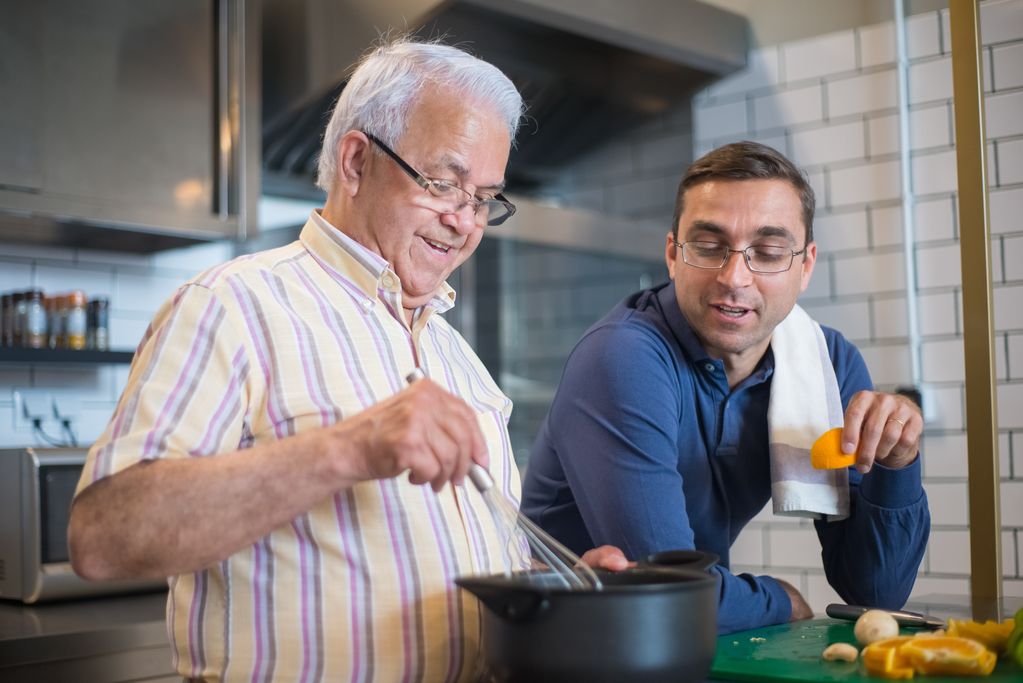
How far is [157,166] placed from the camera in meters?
2.53

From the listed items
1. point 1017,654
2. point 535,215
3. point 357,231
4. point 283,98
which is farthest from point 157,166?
point 1017,654

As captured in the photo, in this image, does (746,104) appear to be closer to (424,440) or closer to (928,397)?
(928,397)

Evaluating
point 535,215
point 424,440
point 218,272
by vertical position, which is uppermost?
point 535,215

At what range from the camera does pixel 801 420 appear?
1615 millimetres

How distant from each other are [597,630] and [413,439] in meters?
0.21

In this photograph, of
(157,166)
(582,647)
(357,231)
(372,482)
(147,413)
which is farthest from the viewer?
(157,166)

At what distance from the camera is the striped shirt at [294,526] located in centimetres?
99

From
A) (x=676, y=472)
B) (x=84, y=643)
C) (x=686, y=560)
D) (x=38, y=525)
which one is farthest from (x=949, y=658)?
(x=38, y=525)

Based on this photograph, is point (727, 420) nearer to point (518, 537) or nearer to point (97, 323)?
point (518, 537)

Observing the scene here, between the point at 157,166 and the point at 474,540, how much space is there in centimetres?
171

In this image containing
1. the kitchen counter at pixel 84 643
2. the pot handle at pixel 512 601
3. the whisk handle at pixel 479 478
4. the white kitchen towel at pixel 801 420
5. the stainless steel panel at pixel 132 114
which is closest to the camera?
the pot handle at pixel 512 601

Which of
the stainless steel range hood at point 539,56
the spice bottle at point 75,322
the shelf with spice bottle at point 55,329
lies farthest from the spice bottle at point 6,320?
the stainless steel range hood at point 539,56

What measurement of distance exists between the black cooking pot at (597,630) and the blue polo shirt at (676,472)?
51 cm

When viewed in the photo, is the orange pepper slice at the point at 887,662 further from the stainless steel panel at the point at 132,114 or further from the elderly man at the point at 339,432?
the stainless steel panel at the point at 132,114
